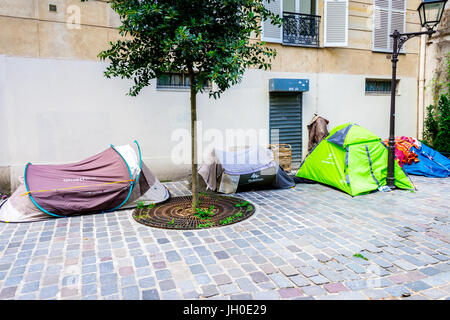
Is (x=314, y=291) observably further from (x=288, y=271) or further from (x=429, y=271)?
(x=429, y=271)

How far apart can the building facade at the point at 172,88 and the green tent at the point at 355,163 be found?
87.9 inches

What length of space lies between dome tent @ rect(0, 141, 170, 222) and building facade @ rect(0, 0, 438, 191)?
5.47ft

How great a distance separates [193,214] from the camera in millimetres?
5781

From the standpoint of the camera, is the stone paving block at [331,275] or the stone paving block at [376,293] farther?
the stone paving block at [331,275]

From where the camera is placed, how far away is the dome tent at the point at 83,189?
18.0ft

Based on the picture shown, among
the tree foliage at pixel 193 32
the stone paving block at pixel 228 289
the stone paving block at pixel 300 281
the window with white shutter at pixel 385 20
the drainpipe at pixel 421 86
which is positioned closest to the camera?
the stone paving block at pixel 228 289

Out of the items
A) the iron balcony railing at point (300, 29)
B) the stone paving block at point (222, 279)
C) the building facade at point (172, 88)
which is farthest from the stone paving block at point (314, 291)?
the iron balcony railing at point (300, 29)

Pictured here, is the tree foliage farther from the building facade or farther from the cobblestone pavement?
the building facade

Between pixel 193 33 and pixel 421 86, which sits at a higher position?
pixel 193 33

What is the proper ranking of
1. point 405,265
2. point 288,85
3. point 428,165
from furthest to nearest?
point 288,85
point 428,165
point 405,265

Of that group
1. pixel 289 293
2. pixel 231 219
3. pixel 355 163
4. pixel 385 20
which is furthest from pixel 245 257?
pixel 385 20

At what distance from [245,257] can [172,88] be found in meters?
5.54

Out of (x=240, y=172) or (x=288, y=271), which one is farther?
(x=240, y=172)

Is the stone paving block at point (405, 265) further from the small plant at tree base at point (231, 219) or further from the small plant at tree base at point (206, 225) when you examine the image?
the small plant at tree base at point (206, 225)
